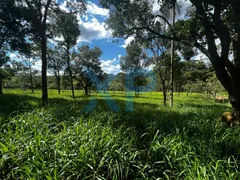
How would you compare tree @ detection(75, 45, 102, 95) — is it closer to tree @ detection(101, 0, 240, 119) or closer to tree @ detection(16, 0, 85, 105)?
tree @ detection(16, 0, 85, 105)

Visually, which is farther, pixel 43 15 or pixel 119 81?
pixel 119 81

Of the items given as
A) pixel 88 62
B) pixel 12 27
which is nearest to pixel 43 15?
pixel 12 27

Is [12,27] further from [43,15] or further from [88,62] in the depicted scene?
[88,62]

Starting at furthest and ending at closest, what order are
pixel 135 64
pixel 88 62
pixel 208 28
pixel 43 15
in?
pixel 88 62 → pixel 135 64 → pixel 43 15 → pixel 208 28

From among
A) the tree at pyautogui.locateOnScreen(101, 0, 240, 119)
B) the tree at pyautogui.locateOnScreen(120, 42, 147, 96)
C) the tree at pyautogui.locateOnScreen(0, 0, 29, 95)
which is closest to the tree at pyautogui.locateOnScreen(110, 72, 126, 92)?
the tree at pyautogui.locateOnScreen(120, 42, 147, 96)

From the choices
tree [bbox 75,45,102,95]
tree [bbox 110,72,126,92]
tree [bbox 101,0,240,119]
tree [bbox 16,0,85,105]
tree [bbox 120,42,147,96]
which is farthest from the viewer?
tree [bbox 110,72,126,92]

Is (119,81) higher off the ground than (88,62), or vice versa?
(88,62)

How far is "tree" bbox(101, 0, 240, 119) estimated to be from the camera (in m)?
5.40

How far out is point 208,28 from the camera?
19.2 ft

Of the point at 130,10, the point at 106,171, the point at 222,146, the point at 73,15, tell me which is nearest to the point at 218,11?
the point at 130,10

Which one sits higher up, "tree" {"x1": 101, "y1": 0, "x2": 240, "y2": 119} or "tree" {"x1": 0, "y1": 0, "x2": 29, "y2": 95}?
"tree" {"x1": 0, "y1": 0, "x2": 29, "y2": 95}

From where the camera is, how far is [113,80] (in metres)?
52.8

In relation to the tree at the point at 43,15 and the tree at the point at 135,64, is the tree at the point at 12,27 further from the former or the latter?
the tree at the point at 135,64

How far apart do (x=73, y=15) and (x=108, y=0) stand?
4817mm
